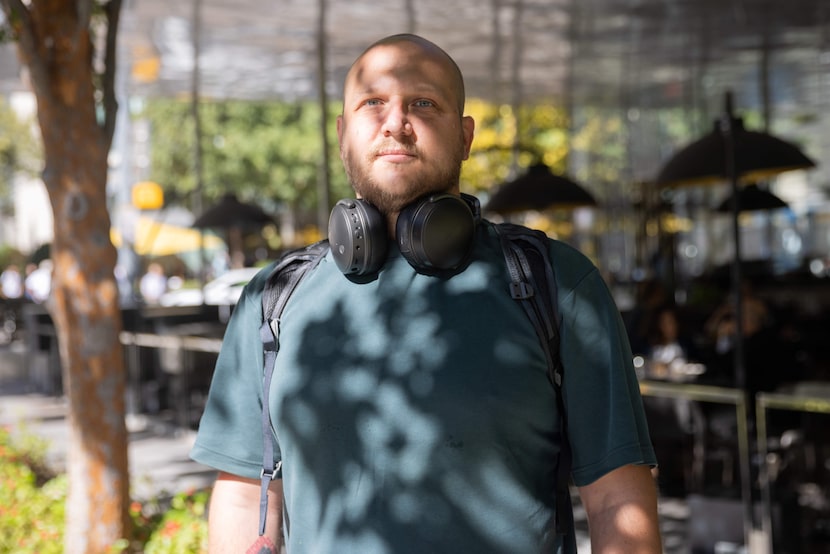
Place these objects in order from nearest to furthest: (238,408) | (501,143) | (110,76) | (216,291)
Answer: (238,408)
(110,76)
(216,291)
(501,143)

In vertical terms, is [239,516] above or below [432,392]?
below

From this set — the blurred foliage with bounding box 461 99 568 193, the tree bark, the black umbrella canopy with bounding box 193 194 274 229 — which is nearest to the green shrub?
the tree bark

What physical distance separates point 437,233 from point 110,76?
14.3 feet

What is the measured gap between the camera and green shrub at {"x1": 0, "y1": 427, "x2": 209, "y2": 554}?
208 inches

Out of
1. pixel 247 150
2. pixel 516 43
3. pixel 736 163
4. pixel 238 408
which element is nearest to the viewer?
pixel 238 408

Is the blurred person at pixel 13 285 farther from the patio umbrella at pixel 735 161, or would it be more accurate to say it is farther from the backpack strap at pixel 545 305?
the backpack strap at pixel 545 305

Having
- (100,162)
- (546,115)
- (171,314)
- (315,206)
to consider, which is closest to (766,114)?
(546,115)

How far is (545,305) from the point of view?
6.43 ft

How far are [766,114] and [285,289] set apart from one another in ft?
59.4

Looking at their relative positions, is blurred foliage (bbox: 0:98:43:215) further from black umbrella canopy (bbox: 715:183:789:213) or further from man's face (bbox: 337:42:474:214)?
man's face (bbox: 337:42:474:214)

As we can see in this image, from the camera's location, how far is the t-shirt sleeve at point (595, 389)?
1908 millimetres

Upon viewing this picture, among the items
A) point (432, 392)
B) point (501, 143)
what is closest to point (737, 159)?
point (432, 392)

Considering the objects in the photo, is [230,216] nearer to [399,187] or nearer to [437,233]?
[399,187]

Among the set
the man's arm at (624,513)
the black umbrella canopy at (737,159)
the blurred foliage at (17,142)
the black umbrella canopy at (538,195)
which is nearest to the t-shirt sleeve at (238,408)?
the man's arm at (624,513)
